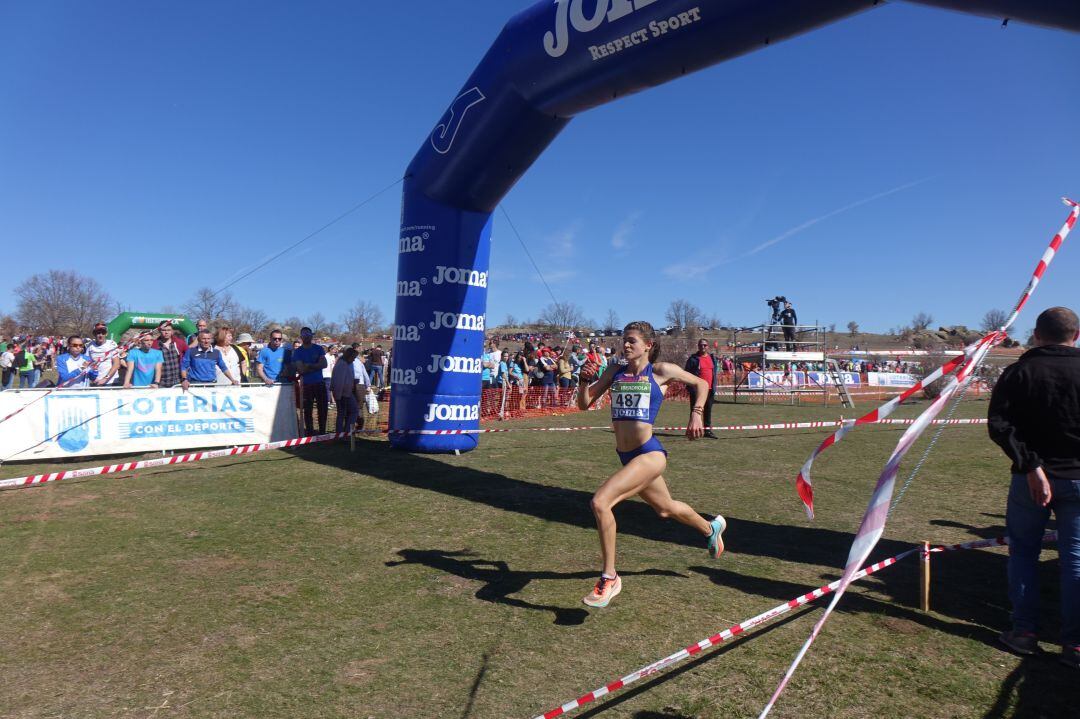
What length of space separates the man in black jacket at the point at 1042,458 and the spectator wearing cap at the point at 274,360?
35.7ft

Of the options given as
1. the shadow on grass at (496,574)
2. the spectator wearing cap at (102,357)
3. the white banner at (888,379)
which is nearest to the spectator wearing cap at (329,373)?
the spectator wearing cap at (102,357)

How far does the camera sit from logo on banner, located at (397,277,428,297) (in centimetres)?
945

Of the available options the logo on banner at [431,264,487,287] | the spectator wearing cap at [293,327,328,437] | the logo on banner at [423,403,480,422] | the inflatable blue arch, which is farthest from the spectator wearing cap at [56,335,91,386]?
the logo on banner at [431,264,487,287]

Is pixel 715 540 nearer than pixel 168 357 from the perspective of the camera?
Yes

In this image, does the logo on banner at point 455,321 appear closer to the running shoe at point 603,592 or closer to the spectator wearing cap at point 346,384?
the spectator wearing cap at point 346,384

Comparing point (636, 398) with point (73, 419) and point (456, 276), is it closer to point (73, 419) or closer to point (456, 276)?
point (456, 276)

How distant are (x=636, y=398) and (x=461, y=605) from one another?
190 centimetres

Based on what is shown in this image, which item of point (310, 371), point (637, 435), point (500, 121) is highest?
point (500, 121)

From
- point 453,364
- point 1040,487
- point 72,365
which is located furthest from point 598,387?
point 72,365

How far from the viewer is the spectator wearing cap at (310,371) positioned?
1110 cm

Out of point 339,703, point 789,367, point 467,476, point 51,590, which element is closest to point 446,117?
point 467,476

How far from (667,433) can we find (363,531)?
27.9ft

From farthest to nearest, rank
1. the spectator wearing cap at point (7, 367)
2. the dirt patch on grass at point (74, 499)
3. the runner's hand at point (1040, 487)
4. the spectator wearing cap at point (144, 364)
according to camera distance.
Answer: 1. the spectator wearing cap at point (7, 367)
2. the spectator wearing cap at point (144, 364)
3. the dirt patch on grass at point (74, 499)
4. the runner's hand at point (1040, 487)

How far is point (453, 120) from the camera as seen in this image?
8805 mm
